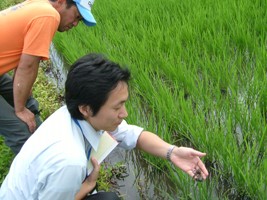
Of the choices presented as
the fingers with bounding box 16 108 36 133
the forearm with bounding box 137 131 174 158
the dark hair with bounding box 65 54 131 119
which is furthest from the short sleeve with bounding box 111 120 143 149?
the fingers with bounding box 16 108 36 133

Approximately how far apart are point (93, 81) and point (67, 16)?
2.82 ft

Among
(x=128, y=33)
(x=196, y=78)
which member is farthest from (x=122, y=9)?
(x=196, y=78)

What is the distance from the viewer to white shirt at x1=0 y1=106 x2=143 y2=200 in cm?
110

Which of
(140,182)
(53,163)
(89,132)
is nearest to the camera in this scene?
(53,163)

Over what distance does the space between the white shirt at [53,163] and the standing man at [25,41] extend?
1.97 ft

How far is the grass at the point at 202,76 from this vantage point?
5.81ft

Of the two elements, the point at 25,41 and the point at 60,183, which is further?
the point at 25,41

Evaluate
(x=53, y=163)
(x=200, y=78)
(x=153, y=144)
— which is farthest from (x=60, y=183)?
(x=200, y=78)

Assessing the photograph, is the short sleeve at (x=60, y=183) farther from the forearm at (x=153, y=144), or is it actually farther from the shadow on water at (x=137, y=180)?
the shadow on water at (x=137, y=180)

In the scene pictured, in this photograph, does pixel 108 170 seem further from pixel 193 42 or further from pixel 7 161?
pixel 193 42

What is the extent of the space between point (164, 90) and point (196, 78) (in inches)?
10.9

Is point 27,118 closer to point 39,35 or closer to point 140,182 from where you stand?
point 39,35

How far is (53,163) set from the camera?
1.09 m

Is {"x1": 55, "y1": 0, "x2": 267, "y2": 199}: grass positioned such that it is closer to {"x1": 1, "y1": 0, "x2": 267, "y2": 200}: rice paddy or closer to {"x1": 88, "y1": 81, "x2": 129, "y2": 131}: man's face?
{"x1": 1, "y1": 0, "x2": 267, "y2": 200}: rice paddy
